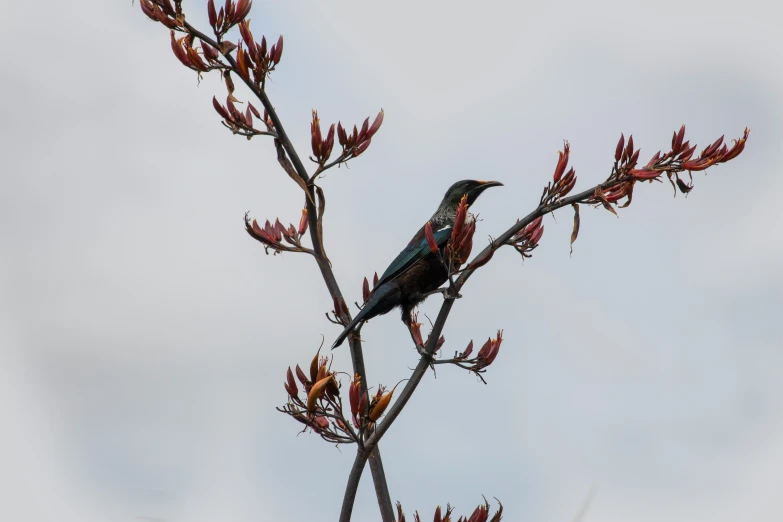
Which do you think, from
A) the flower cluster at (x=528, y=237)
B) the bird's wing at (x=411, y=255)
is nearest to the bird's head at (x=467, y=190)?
the bird's wing at (x=411, y=255)

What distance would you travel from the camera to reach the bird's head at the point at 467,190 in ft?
19.8

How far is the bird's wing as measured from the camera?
5.59 m

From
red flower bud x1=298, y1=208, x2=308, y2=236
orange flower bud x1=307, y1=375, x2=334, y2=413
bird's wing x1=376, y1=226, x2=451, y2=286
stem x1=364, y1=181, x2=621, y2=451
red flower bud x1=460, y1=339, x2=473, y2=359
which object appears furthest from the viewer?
bird's wing x1=376, y1=226, x2=451, y2=286

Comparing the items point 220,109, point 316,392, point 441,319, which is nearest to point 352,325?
point 441,319

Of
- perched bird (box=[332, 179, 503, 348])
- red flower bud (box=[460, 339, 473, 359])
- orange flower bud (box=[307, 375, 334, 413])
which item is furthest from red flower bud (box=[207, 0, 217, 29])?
red flower bud (box=[460, 339, 473, 359])

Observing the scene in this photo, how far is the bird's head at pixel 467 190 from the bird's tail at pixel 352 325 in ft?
5.20

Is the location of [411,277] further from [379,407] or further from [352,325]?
[379,407]

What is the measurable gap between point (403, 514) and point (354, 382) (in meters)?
0.76

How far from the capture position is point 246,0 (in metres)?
4.52

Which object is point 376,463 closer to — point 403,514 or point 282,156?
point 403,514

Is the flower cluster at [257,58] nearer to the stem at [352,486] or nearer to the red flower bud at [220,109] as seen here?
the red flower bud at [220,109]

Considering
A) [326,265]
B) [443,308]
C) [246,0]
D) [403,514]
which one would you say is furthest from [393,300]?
[246,0]

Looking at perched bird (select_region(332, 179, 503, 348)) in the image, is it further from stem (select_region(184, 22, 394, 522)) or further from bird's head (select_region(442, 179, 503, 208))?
stem (select_region(184, 22, 394, 522))

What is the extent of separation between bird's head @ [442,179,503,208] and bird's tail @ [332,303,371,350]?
1585 millimetres
